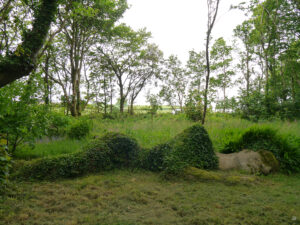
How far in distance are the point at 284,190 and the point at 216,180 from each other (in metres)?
1.27

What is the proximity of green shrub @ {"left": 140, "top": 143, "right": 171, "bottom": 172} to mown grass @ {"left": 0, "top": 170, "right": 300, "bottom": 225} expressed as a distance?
520 mm

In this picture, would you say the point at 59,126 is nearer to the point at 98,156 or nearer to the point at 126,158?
the point at 98,156

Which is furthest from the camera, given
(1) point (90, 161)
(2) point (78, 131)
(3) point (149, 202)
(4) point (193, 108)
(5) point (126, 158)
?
(4) point (193, 108)

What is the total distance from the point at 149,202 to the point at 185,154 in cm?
177

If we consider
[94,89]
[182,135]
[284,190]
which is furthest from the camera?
[94,89]

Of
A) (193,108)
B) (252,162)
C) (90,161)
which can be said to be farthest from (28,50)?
(193,108)

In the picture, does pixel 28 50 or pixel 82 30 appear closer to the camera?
pixel 28 50

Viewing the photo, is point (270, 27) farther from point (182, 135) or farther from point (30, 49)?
point (30, 49)

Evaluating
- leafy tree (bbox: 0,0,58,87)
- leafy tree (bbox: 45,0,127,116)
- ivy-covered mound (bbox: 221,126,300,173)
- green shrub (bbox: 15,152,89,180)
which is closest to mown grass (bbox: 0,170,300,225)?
green shrub (bbox: 15,152,89,180)

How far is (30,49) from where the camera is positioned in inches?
143

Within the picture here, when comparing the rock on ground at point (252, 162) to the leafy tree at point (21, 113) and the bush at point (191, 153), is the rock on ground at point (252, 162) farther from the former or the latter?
the leafy tree at point (21, 113)

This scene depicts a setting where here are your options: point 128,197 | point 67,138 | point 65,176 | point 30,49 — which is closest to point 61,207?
point 128,197

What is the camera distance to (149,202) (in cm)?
343

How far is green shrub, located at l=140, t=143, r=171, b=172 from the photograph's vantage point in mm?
4969
